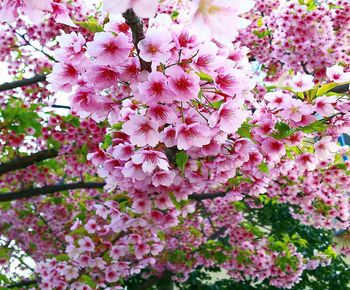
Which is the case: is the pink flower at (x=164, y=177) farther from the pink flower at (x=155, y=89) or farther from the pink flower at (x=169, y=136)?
the pink flower at (x=155, y=89)

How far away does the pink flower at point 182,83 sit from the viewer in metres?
1.64

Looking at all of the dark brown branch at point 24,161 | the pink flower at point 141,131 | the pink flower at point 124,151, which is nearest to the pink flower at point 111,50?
the pink flower at point 141,131

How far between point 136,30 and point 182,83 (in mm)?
266

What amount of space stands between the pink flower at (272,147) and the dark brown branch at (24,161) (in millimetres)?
3433

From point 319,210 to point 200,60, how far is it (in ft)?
12.1

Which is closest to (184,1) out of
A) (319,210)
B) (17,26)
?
(17,26)

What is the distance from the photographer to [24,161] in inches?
205

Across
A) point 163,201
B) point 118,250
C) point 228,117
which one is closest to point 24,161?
point 118,250

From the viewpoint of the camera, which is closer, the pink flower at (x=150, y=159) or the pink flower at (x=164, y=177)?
the pink flower at (x=150, y=159)

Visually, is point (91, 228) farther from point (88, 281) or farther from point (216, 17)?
point (216, 17)

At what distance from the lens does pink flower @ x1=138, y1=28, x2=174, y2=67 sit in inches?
64.4

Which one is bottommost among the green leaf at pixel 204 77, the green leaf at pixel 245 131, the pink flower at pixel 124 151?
the green leaf at pixel 204 77

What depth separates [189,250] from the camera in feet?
24.0

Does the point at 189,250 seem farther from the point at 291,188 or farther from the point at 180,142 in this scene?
the point at 180,142
